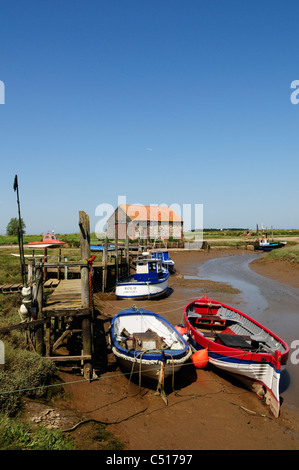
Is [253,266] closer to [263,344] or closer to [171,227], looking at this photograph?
[171,227]

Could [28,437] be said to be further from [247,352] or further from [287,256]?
[287,256]

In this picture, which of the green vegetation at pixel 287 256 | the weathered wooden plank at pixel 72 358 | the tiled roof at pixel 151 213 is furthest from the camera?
the tiled roof at pixel 151 213

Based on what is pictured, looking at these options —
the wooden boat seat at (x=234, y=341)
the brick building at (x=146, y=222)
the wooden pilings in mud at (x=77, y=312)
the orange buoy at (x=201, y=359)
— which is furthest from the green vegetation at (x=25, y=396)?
the brick building at (x=146, y=222)

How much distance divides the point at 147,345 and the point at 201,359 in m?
1.84

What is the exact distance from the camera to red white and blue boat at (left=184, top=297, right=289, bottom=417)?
7932 millimetres

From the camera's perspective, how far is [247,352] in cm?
845

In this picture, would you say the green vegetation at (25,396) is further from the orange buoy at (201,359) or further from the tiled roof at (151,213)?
the tiled roof at (151,213)

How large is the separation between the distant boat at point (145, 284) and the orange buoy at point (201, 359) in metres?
9.48

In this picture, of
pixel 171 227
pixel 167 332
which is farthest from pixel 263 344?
pixel 171 227

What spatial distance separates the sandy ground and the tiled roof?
46259mm

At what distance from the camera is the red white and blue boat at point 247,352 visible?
7932mm

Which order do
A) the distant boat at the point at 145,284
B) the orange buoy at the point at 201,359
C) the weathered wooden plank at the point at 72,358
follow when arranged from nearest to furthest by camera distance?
the weathered wooden plank at the point at 72,358, the orange buoy at the point at 201,359, the distant boat at the point at 145,284

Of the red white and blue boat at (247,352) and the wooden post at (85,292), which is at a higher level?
the wooden post at (85,292)

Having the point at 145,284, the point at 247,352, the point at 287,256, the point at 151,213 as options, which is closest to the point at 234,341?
the point at 247,352
